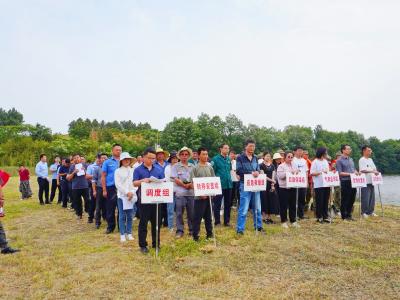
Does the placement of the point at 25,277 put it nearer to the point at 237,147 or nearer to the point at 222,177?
the point at 222,177

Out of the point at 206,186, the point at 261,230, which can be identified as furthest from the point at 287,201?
the point at 206,186

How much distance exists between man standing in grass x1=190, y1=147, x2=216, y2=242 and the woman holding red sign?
11.2 feet

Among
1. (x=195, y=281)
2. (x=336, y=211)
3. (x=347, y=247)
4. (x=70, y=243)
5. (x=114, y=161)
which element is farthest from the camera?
(x=336, y=211)

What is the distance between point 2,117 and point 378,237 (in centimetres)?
11177

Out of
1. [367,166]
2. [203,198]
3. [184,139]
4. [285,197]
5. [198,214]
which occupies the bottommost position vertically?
[198,214]

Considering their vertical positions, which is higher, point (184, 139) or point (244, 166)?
point (184, 139)

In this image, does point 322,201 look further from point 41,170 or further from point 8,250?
point 41,170

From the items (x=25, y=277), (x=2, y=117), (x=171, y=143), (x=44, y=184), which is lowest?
(x=25, y=277)

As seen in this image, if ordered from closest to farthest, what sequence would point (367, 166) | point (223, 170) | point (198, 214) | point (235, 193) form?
point (198, 214), point (223, 170), point (367, 166), point (235, 193)

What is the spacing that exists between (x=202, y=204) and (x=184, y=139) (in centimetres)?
5668

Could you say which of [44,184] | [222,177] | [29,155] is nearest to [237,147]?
[29,155]

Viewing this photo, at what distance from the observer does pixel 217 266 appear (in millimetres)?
5863

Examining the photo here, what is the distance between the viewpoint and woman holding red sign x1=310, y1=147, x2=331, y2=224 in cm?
959

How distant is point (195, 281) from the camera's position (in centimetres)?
520
